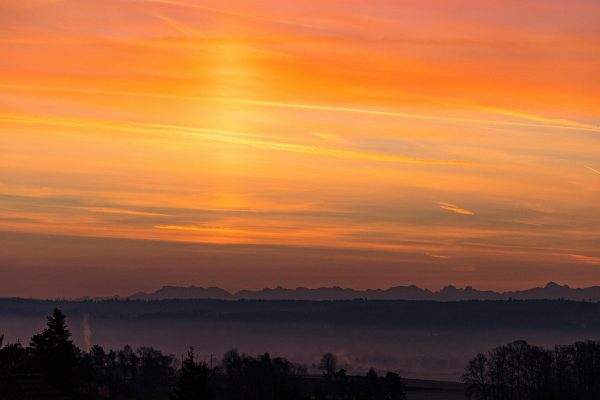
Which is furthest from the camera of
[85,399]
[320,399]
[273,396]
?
[320,399]

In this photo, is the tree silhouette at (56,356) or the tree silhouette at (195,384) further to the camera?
the tree silhouette at (56,356)

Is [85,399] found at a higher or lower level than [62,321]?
lower

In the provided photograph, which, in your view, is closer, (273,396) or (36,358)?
(273,396)

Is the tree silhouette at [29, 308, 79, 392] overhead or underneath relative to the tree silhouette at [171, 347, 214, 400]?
overhead

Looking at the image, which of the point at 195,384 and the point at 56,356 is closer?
the point at 195,384

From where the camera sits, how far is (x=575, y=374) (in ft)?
652

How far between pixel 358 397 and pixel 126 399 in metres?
80.1

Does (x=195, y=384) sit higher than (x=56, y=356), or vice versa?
(x=56, y=356)

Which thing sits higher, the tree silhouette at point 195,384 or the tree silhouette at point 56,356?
the tree silhouette at point 56,356

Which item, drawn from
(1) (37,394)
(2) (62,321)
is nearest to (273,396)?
(2) (62,321)

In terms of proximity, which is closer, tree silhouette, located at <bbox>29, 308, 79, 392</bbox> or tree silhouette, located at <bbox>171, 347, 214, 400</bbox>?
tree silhouette, located at <bbox>171, 347, 214, 400</bbox>

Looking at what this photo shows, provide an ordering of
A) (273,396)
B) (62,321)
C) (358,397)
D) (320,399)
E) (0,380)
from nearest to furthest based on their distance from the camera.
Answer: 1. (0,380)
2. (273,396)
3. (62,321)
4. (320,399)
5. (358,397)

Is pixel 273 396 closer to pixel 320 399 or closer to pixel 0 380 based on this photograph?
pixel 0 380

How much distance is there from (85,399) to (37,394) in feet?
77.2
